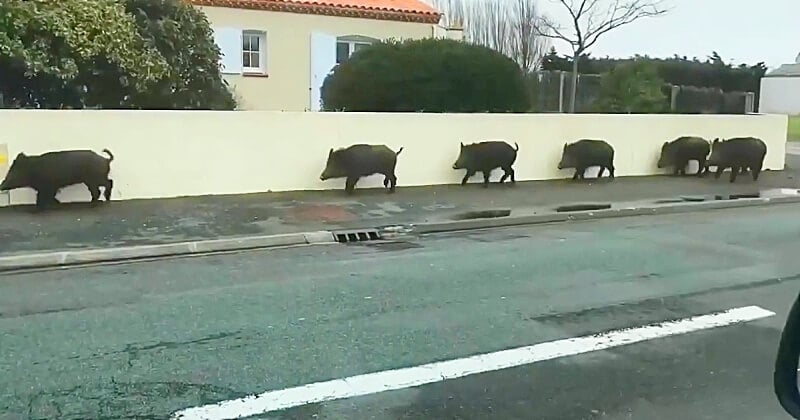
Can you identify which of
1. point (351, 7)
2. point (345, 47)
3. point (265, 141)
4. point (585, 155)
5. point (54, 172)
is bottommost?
point (54, 172)

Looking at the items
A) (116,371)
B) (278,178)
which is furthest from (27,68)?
(116,371)

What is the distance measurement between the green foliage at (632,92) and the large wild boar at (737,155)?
390 centimetres

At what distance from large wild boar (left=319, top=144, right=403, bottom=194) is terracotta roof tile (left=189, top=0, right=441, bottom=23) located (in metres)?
9.72

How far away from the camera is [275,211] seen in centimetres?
1191

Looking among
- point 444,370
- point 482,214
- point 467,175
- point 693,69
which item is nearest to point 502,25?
point 693,69

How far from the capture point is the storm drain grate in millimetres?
10312

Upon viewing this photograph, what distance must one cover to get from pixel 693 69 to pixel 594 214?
19.8 m

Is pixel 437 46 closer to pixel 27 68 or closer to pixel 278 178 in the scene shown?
pixel 278 178

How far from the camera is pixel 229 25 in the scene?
73.0 ft

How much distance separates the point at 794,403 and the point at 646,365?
10.3 ft

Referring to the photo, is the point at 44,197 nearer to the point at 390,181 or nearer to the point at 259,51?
the point at 390,181

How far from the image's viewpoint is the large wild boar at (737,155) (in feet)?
57.3

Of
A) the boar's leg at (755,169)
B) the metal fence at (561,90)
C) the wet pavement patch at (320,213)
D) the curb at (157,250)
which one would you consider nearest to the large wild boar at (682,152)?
the boar's leg at (755,169)

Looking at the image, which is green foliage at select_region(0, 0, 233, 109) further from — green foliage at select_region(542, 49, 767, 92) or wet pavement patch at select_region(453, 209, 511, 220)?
green foliage at select_region(542, 49, 767, 92)
